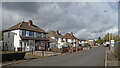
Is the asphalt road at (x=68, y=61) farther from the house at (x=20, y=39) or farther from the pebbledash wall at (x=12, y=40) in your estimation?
the pebbledash wall at (x=12, y=40)

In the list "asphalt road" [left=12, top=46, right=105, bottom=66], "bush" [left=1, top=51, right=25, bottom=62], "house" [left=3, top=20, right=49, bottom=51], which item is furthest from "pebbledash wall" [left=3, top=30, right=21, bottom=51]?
"bush" [left=1, top=51, right=25, bottom=62]

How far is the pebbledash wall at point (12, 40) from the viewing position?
2928 centimetres

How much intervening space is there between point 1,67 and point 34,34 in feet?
73.3

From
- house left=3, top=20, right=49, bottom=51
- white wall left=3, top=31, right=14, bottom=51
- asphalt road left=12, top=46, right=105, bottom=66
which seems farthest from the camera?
white wall left=3, top=31, right=14, bottom=51

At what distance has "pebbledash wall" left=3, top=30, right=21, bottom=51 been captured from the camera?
29278 millimetres

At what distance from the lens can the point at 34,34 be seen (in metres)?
33.2

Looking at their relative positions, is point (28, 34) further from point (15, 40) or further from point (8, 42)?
point (8, 42)

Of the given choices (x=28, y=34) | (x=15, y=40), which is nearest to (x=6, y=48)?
(x=15, y=40)

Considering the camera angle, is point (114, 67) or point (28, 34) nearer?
point (114, 67)

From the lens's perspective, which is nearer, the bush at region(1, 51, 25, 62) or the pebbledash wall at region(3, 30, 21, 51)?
the bush at region(1, 51, 25, 62)

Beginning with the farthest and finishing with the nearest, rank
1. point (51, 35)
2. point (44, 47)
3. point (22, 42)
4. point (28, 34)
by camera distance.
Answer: point (51, 35)
point (44, 47)
point (28, 34)
point (22, 42)

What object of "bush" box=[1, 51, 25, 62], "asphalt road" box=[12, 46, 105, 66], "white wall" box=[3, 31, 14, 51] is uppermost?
"white wall" box=[3, 31, 14, 51]

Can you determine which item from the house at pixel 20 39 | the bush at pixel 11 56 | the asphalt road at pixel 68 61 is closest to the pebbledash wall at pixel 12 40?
the house at pixel 20 39

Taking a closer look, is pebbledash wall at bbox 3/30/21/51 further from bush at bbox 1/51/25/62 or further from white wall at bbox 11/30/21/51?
bush at bbox 1/51/25/62
